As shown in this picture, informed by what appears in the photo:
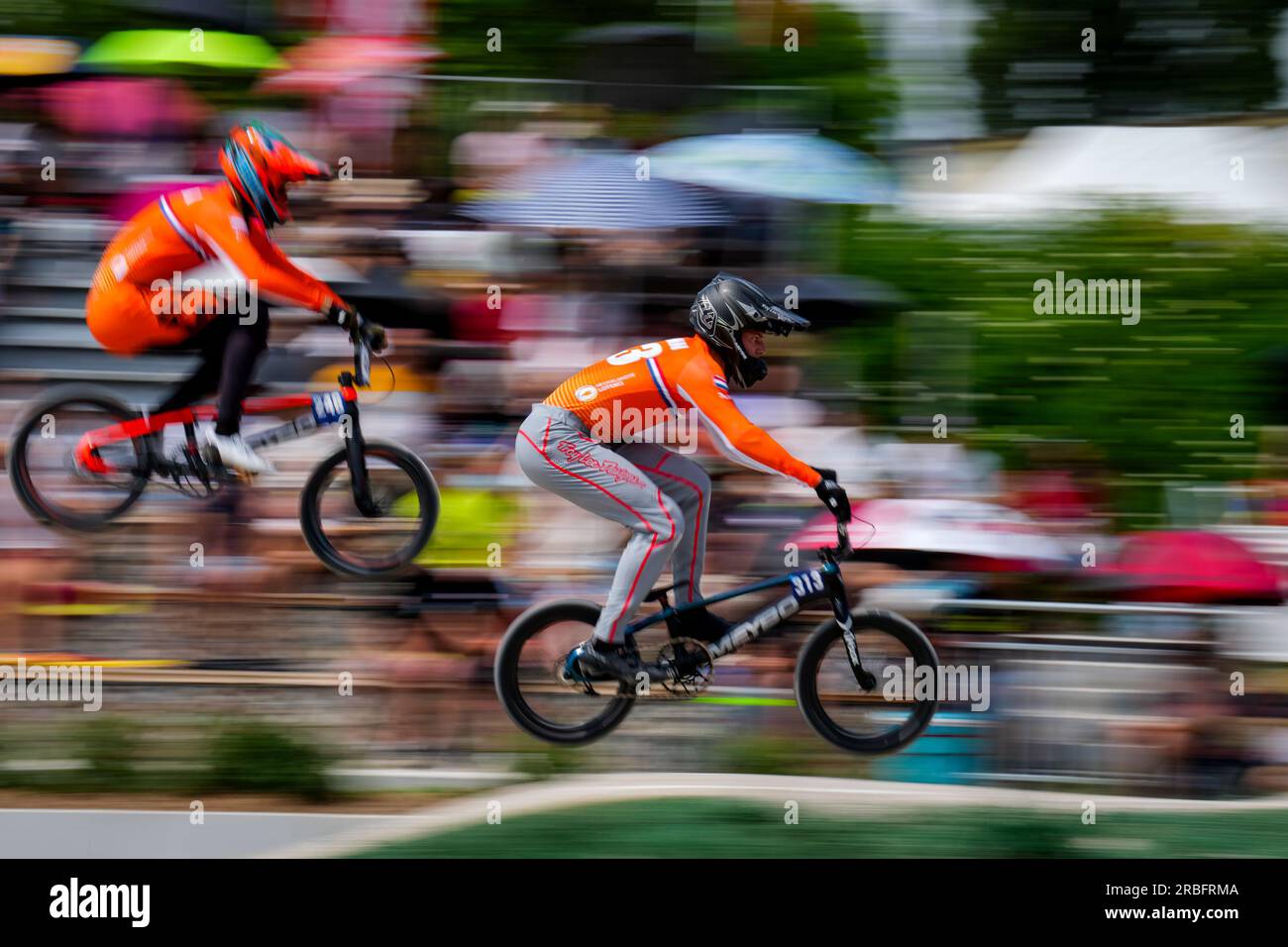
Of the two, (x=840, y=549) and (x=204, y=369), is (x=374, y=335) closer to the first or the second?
(x=204, y=369)

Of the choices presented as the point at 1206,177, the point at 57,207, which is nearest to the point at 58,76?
the point at 57,207

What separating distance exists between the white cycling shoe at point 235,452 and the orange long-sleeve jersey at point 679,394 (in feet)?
4.99

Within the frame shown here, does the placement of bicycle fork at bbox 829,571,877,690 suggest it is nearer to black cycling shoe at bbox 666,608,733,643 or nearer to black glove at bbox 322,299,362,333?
black cycling shoe at bbox 666,608,733,643

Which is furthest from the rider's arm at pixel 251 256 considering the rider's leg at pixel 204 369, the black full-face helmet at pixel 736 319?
the black full-face helmet at pixel 736 319

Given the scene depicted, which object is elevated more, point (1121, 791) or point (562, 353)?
point (562, 353)

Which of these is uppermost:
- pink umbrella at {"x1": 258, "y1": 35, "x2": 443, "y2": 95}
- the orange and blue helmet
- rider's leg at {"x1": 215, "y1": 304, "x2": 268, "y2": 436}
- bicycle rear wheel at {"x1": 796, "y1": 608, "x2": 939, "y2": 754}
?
pink umbrella at {"x1": 258, "y1": 35, "x2": 443, "y2": 95}

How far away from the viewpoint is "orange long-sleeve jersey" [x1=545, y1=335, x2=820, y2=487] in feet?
22.5

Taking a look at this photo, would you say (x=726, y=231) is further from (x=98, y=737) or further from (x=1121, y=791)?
(x=98, y=737)

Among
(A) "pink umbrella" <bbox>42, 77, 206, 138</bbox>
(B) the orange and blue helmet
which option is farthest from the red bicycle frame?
(A) "pink umbrella" <bbox>42, 77, 206, 138</bbox>

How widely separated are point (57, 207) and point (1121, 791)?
258 inches

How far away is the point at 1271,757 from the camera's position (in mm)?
7781

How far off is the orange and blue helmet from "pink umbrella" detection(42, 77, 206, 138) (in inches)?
47.4

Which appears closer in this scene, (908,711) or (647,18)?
(908,711)

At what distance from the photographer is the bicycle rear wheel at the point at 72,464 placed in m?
7.77
